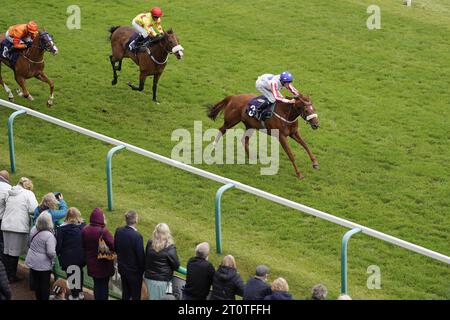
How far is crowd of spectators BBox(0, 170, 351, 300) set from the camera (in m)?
9.11

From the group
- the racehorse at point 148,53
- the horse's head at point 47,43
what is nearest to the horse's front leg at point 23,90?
the horse's head at point 47,43

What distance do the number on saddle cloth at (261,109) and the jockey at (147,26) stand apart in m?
2.56

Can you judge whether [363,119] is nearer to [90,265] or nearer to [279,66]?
[279,66]

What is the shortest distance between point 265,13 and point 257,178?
7086mm

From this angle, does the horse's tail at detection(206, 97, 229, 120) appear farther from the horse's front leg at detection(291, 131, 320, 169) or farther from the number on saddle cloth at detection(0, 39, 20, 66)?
the number on saddle cloth at detection(0, 39, 20, 66)

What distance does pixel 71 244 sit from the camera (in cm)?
995

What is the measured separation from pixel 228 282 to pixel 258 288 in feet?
1.05

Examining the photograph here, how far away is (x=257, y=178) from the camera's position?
45.6ft

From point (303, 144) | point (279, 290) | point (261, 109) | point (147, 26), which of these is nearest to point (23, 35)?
point (147, 26)

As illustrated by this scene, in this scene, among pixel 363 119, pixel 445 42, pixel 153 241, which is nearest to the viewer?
pixel 153 241

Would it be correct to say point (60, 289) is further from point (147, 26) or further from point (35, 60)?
point (147, 26)

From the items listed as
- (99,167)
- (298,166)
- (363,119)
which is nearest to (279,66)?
(363,119)

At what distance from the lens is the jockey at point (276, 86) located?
13625 millimetres

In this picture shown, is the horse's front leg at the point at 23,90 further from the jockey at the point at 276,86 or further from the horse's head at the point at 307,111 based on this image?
the horse's head at the point at 307,111
